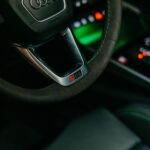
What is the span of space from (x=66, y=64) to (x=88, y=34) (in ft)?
0.98

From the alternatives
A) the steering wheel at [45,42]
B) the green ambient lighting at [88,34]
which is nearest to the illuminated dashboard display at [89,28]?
the green ambient lighting at [88,34]

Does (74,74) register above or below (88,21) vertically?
above

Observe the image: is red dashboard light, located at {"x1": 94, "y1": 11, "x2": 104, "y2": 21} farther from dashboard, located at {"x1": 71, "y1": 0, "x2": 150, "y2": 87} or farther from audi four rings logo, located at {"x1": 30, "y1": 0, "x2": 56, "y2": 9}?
audi four rings logo, located at {"x1": 30, "y1": 0, "x2": 56, "y2": 9}

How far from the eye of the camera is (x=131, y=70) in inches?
50.3

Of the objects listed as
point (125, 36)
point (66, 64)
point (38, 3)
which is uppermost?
point (38, 3)

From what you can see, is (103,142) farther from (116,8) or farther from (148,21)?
(148,21)

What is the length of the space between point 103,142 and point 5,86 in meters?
0.30

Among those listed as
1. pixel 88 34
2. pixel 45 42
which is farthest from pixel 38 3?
pixel 88 34

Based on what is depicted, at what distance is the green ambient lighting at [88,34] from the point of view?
130 cm

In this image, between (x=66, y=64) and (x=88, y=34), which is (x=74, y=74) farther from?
(x=88, y=34)

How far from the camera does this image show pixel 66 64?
1.04 meters

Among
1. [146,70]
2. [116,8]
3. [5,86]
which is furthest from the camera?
[146,70]

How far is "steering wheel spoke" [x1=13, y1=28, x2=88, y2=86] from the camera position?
955 mm

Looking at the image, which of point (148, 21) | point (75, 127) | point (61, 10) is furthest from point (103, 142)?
point (148, 21)
